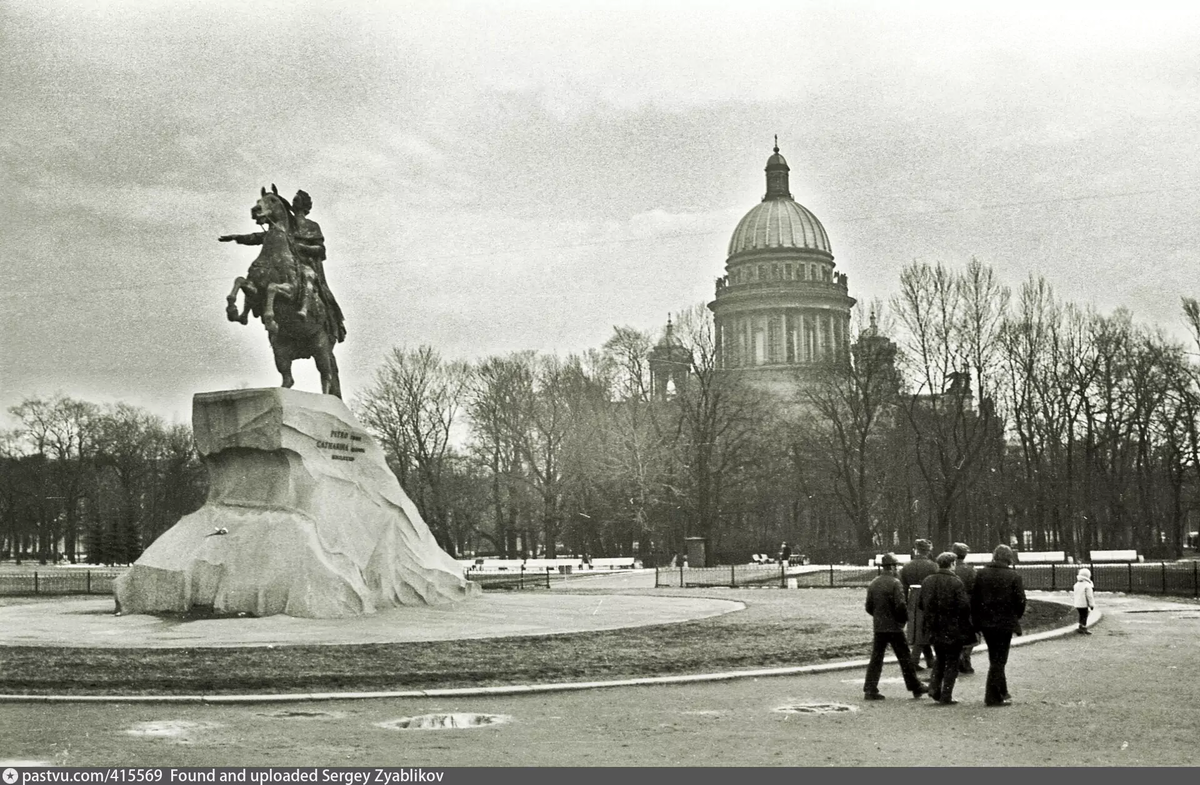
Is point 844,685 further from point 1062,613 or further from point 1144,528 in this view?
point 1144,528

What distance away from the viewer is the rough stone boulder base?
21594 mm

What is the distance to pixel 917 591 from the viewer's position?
14.4 metres

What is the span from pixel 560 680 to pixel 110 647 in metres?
6.58

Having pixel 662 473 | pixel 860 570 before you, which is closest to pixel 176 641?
pixel 860 570

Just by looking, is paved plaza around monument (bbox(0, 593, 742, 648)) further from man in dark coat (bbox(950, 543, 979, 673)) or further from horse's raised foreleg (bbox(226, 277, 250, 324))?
man in dark coat (bbox(950, 543, 979, 673))

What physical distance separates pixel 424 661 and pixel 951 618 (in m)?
6.22

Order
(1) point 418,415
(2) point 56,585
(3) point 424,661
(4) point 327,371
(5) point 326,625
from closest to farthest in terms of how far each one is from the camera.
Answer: (3) point 424,661 → (5) point 326,625 → (4) point 327,371 → (2) point 56,585 → (1) point 418,415

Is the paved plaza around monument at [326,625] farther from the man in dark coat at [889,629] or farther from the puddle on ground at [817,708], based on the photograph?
the man in dark coat at [889,629]

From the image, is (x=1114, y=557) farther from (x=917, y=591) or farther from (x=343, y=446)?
(x=917, y=591)

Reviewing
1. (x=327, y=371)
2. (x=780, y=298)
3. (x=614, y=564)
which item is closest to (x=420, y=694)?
(x=327, y=371)

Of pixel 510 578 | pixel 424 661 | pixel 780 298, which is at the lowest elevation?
pixel 510 578

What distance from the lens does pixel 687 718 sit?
1182 centimetres

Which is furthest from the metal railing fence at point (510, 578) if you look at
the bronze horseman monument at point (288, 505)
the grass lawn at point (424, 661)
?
the grass lawn at point (424, 661)

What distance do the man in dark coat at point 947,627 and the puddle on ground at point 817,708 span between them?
0.97 metres
